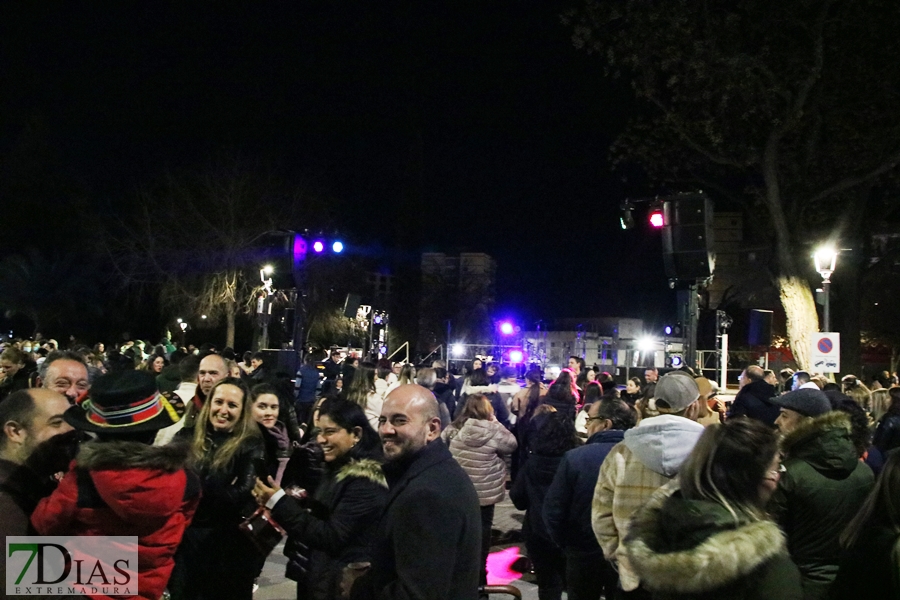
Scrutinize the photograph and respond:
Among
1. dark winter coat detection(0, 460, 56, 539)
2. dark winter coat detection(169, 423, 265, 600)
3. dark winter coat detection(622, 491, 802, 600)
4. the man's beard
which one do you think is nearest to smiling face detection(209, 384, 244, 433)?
dark winter coat detection(169, 423, 265, 600)

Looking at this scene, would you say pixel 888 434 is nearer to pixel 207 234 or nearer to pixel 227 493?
pixel 227 493

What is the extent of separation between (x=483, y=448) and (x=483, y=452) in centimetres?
4

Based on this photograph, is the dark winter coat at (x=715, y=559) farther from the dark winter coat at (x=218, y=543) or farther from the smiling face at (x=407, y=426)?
the dark winter coat at (x=218, y=543)

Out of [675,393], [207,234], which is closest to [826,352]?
[675,393]

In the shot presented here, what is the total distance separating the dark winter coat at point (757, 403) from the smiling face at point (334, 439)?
4746 mm

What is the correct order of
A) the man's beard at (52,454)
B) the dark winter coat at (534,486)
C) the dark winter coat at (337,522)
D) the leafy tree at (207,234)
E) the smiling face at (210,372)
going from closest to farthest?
1. the man's beard at (52,454)
2. the dark winter coat at (337,522)
3. the smiling face at (210,372)
4. the dark winter coat at (534,486)
5. the leafy tree at (207,234)

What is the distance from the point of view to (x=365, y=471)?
3.85 m

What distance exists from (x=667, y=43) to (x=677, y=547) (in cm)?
1484

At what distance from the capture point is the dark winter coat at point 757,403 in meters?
7.73

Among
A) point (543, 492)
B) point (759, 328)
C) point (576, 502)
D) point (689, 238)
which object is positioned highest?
point (689, 238)

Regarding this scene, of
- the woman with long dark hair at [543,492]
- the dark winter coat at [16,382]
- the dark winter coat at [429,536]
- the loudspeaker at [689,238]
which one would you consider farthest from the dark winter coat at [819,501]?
the loudspeaker at [689,238]

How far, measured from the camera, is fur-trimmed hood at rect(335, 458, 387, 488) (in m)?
3.84

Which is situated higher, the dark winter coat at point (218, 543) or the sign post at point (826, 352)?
the sign post at point (826, 352)

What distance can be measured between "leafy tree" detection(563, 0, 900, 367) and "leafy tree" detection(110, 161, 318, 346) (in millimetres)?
19972
